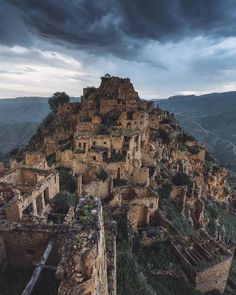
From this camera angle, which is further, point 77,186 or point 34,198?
point 77,186

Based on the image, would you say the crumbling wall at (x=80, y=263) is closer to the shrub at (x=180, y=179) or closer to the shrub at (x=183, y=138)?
the shrub at (x=180, y=179)

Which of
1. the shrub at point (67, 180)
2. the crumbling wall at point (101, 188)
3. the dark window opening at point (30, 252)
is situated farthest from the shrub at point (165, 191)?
the dark window opening at point (30, 252)

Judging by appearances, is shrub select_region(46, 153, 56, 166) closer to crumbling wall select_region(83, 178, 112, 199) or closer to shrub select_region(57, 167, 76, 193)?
shrub select_region(57, 167, 76, 193)

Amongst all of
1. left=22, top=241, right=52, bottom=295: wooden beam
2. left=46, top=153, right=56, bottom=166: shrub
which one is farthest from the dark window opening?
left=46, top=153, right=56, bottom=166: shrub

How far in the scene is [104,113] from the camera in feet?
148

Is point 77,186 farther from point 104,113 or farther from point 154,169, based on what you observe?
point 104,113

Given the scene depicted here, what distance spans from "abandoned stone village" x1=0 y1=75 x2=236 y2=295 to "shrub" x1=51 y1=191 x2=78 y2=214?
0.08 metres

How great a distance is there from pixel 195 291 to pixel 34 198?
1376 cm

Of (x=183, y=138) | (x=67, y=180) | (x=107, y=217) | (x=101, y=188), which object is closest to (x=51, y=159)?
(x=67, y=180)

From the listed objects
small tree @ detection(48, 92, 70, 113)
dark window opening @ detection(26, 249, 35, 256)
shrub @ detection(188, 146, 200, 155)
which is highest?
small tree @ detection(48, 92, 70, 113)

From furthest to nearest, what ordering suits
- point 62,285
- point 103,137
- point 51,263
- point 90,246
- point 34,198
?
point 103,137 → point 34,198 → point 51,263 → point 90,246 → point 62,285

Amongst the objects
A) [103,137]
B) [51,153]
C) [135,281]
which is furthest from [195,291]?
[51,153]

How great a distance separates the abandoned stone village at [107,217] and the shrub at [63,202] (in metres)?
0.08

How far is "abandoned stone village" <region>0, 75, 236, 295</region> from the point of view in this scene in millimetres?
8016
